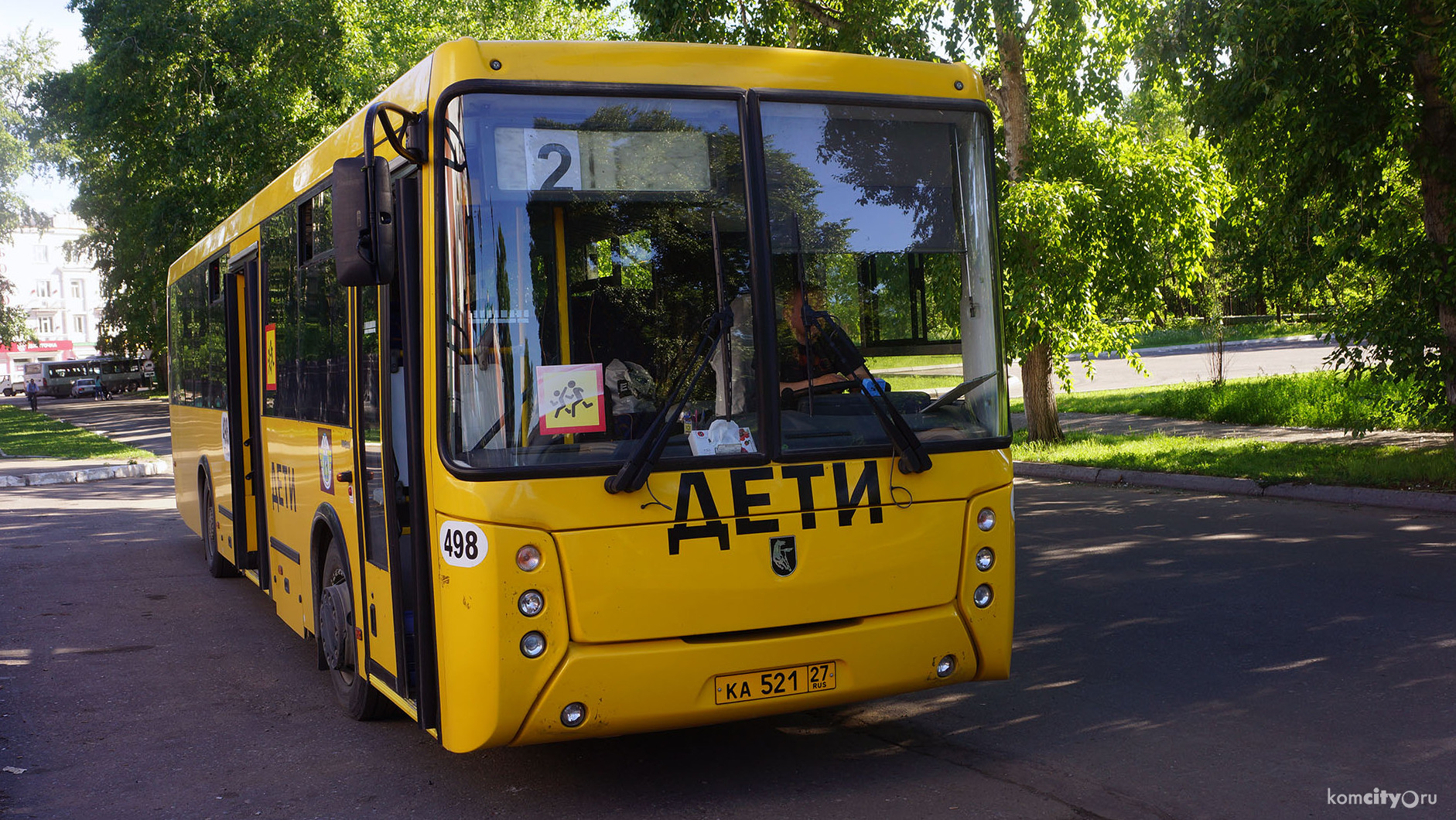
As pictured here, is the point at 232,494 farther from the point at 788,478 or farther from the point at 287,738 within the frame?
the point at 788,478

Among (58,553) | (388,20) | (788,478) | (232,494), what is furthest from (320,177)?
(388,20)

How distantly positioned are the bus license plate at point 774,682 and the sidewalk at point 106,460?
18.9 m

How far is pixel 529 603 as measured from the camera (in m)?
4.48

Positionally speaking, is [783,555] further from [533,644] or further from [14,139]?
[14,139]

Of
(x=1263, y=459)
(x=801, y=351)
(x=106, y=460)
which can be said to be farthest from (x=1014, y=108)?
(x=106, y=460)

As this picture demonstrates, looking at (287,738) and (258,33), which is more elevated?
(258,33)

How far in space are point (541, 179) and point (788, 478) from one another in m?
1.48

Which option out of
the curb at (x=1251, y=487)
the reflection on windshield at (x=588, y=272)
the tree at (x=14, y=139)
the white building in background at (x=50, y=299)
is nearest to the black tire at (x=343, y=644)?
the reflection on windshield at (x=588, y=272)

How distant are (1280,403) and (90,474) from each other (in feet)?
63.4

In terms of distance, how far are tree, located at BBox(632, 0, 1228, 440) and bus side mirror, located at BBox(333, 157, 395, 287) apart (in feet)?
33.8

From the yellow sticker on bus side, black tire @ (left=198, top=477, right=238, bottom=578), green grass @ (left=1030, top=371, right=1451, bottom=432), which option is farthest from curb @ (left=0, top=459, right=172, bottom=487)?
green grass @ (left=1030, top=371, right=1451, bottom=432)

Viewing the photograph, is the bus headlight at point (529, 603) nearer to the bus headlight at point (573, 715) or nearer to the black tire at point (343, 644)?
the bus headlight at point (573, 715)

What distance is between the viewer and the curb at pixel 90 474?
20.1m

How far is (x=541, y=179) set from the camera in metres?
4.61
